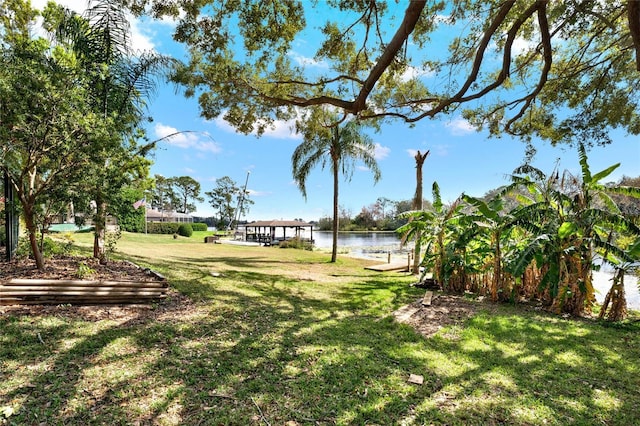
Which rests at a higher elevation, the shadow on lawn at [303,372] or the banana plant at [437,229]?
the banana plant at [437,229]

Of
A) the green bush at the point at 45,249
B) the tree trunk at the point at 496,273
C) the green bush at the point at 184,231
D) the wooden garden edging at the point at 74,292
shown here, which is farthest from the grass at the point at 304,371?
the green bush at the point at 184,231

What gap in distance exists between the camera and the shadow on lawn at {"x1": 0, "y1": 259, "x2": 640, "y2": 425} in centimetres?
246

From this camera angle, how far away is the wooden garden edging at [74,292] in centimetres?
409

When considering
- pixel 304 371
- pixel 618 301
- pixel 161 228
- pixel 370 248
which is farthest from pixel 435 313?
pixel 161 228

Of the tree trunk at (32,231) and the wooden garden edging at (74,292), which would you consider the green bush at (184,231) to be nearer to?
the tree trunk at (32,231)

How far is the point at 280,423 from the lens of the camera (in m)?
2.35

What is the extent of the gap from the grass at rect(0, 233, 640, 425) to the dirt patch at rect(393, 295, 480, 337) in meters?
0.26

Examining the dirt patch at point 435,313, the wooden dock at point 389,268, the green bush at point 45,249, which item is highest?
the green bush at point 45,249

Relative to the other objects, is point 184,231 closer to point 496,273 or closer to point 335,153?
point 335,153

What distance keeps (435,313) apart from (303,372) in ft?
11.2

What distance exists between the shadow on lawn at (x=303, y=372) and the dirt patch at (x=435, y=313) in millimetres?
364

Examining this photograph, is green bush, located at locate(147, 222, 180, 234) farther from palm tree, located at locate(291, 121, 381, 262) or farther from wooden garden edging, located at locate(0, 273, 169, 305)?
wooden garden edging, located at locate(0, 273, 169, 305)

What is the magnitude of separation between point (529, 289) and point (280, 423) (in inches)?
266

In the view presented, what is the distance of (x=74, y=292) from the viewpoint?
14.3ft
